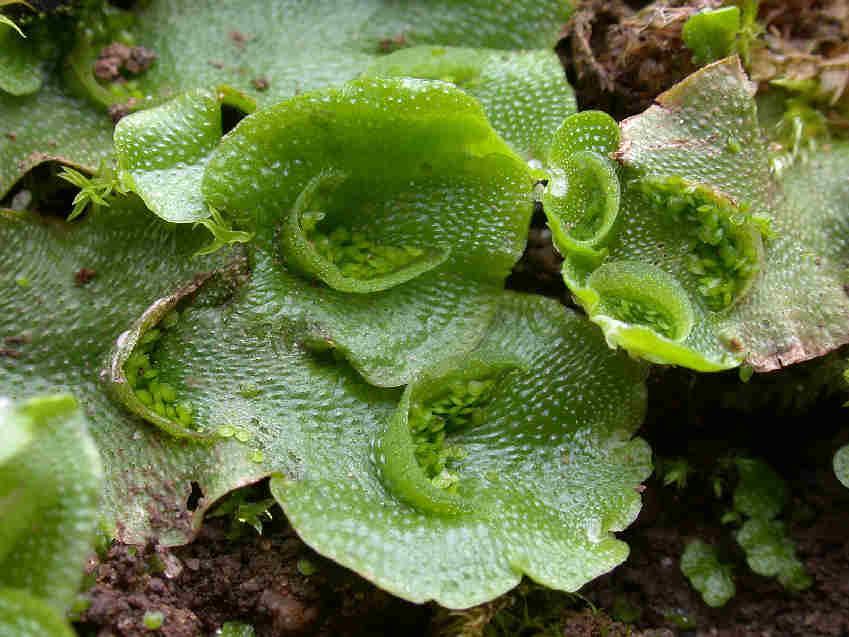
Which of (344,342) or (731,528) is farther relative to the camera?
(731,528)

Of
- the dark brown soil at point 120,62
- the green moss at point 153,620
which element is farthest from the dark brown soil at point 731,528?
the dark brown soil at point 120,62

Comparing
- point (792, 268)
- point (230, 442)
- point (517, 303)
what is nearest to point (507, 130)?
point (517, 303)

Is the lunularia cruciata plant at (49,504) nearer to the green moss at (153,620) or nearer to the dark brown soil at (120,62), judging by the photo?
the green moss at (153,620)

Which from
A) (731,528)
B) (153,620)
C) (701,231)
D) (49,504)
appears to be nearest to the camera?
(49,504)

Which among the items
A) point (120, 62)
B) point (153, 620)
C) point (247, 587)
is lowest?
point (247, 587)

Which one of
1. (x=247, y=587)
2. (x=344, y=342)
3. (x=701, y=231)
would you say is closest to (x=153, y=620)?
(x=247, y=587)

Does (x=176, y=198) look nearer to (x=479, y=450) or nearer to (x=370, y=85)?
(x=370, y=85)

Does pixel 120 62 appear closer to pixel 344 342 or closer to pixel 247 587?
pixel 344 342
